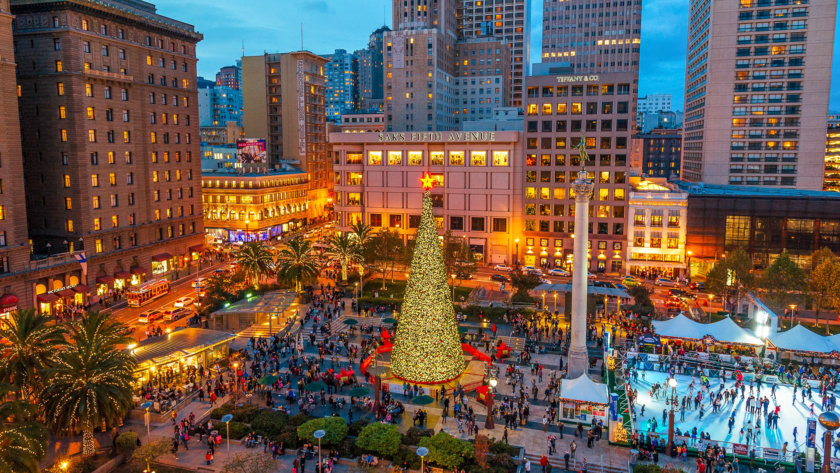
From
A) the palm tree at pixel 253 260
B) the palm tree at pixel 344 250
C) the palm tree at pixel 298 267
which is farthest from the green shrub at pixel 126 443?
the palm tree at pixel 344 250

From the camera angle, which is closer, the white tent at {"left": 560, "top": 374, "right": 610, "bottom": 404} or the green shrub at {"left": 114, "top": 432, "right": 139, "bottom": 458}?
the green shrub at {"left": 114, "top": 432, "right": 139, "bottom": 458}

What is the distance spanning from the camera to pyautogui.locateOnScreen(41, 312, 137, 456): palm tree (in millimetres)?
33281

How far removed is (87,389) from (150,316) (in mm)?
30778

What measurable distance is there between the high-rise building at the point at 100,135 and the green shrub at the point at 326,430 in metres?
41.4

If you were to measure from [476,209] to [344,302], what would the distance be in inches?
1386

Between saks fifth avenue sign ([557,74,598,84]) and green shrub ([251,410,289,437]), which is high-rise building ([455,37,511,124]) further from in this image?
green shrub ([251,410,289,437])

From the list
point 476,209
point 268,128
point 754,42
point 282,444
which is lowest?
point 282,444

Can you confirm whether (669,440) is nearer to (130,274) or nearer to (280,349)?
(280,349)

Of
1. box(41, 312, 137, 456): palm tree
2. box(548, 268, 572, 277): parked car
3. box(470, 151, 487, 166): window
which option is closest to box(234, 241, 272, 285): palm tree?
box(41, 312, 137, 456): palm tree

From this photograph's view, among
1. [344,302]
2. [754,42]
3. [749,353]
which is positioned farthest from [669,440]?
[754,42]

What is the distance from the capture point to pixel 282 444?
36250mm

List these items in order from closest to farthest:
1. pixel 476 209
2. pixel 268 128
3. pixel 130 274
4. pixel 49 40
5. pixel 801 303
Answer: pixel 801 303 < pixel 49 40 < pixel 130 274 < pixel 476 209 < pixel 268 128

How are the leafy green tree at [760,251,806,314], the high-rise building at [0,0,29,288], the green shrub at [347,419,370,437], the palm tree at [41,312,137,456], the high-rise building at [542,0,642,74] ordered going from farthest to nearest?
the high-rise building at [542,0,642,74] → the leafy green tree at [760,251,806,314] → the high-rise building at [0,0,29,288] → the green shrub at [347,419,370,437] → the palm tree at [41,312,137,456]

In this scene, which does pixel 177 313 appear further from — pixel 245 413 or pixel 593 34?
pixel 593 34
